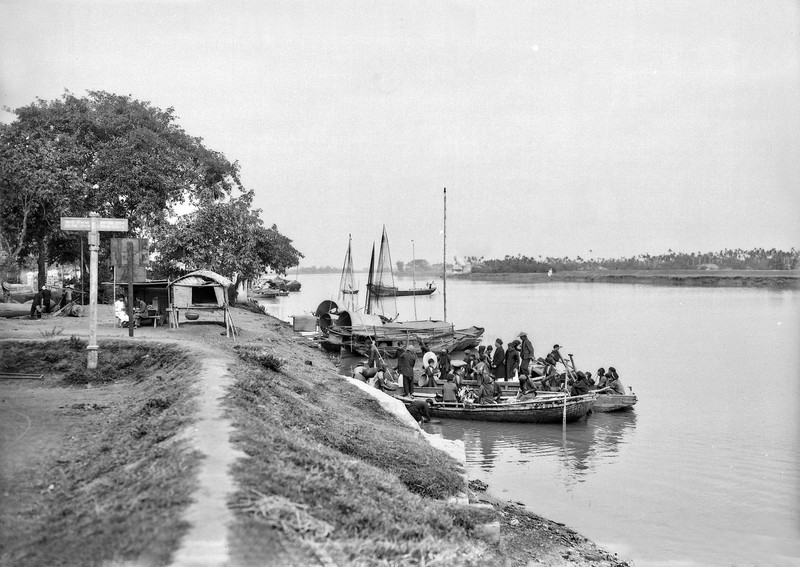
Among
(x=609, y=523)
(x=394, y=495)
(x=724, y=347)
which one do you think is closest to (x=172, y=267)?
(x=609, y=523)

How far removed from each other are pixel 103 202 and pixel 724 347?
36793 mm

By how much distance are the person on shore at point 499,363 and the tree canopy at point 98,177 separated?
18016 millimetres

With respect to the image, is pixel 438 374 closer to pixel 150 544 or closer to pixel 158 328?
pixel 158 328

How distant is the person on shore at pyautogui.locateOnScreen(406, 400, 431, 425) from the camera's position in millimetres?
18466

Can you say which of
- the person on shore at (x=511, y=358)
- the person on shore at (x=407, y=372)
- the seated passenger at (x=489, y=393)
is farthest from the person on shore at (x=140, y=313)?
the person on shore at (x=511, y=358)

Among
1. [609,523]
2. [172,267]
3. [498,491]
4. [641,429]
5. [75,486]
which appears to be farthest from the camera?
[172,267]

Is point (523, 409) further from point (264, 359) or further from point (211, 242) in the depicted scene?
point (211, 242)

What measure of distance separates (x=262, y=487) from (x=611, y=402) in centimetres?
1681

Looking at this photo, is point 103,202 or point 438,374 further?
point 103,202

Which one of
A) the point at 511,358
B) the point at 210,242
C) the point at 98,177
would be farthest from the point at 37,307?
the point at 511,358

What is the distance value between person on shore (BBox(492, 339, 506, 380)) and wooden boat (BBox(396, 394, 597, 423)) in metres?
3.13

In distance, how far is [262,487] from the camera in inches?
223

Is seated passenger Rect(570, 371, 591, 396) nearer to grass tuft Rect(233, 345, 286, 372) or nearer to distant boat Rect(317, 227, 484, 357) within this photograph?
grass tuft Rect(233, 345, 286, 372)

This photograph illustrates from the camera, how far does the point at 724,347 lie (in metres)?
40.6
